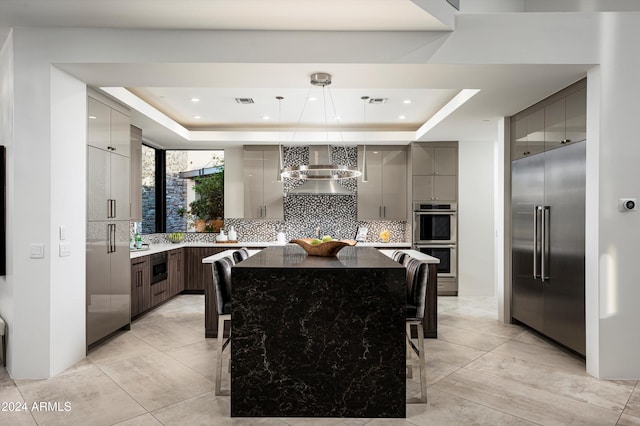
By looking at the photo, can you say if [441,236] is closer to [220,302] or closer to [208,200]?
[208,200]

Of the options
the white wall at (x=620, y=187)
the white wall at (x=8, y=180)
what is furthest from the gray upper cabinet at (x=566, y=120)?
the white wall at (x=8, y=180)

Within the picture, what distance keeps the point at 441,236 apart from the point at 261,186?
3.13 metres

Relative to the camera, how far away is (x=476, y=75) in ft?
11.5

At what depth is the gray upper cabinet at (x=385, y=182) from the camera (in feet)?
23.2

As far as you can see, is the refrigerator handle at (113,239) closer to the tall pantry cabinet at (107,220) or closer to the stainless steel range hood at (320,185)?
the tall pantry cabinet at (107,220)

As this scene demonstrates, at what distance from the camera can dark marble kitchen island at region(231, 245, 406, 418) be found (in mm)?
2682

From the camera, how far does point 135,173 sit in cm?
560

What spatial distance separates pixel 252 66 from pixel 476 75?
1.88m

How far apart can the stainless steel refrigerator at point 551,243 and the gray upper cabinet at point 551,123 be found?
10cm

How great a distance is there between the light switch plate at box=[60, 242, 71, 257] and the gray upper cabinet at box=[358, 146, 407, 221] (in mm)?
4595

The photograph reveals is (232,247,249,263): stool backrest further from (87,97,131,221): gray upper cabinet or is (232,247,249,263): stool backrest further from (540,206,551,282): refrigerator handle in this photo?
(540,206,551,282): refrigerator handle

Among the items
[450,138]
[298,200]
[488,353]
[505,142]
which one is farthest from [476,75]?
[298,200]

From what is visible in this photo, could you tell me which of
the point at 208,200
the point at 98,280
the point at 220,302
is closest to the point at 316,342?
the point at 220,302

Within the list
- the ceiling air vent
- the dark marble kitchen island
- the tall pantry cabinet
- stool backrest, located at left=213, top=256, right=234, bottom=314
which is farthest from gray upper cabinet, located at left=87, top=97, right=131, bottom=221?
the ceiling air vent
